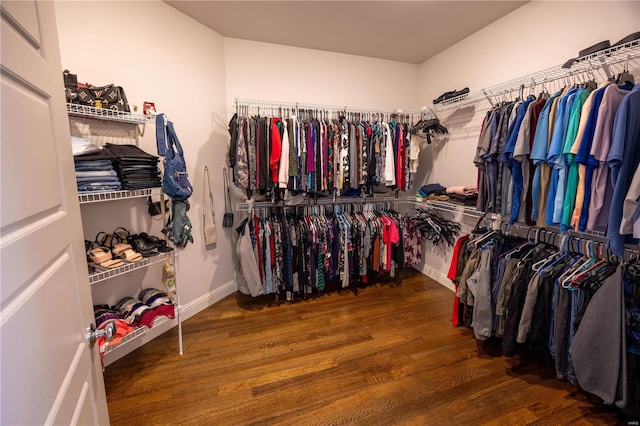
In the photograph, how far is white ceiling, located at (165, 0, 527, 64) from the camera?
7.11ft

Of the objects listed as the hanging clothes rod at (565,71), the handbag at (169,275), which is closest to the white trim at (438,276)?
the hanging clothes rod at (565,71)

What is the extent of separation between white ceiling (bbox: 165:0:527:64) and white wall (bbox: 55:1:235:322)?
258 mm

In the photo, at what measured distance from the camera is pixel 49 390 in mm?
554

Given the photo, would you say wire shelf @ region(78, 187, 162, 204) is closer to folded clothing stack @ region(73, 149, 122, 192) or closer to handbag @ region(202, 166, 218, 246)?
folded clothing stack @ region(73, 149, 122, 192)

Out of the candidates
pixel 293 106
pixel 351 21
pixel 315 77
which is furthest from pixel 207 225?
pixel 351 21

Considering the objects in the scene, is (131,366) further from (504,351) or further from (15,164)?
(504,351)

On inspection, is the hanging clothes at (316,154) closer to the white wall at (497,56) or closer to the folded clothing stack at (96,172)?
the white wall at (497,56)

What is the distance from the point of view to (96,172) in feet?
4.97

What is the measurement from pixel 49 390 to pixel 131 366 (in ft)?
5.60

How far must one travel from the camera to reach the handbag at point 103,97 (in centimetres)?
156

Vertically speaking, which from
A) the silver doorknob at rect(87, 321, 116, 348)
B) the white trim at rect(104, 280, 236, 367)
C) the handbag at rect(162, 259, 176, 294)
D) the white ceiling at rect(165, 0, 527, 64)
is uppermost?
the white ceiling at rect(165, 0, 527, 64)

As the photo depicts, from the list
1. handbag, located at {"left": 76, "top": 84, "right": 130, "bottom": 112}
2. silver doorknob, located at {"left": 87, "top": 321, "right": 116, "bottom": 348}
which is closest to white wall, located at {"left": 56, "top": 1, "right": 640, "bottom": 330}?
handbag, located at {"left": 76, "top": 84, "right": 130, "bottom": 112}

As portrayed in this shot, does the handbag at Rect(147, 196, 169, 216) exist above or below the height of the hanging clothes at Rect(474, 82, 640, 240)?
below

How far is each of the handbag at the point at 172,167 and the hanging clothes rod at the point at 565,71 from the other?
2.58 metres
